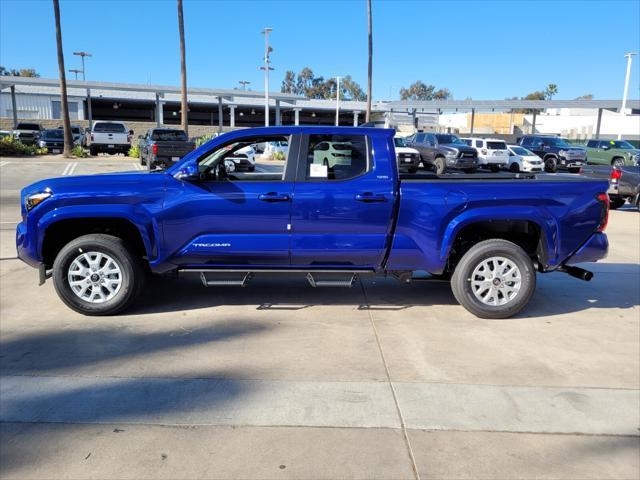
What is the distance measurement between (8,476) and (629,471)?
3.44 m

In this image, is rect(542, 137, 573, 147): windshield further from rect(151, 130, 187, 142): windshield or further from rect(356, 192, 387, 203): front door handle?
rect(356, 192, 387, 203): front door handle

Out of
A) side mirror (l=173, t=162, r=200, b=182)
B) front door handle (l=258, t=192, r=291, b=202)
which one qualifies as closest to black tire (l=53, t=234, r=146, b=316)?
side mirror (l=173, t=162, r=200, b=182)

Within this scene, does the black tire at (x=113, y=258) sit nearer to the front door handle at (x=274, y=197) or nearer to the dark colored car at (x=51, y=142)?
the front door handle at (x=274, y=197)

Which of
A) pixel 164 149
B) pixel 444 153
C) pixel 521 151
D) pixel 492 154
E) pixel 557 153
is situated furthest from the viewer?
Answer: pixel 557 153

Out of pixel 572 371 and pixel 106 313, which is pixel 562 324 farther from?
pixel 106 313

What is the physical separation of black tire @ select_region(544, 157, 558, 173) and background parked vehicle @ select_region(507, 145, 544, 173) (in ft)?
5.77

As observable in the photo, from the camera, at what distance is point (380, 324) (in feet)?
17.4

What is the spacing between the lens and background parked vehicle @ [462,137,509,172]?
26875 millimetres

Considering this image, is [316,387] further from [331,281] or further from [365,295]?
[365,295]

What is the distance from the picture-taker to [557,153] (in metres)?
28.2

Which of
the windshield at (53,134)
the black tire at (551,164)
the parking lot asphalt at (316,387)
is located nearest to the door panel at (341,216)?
the parking lot asphalt at (316,387)

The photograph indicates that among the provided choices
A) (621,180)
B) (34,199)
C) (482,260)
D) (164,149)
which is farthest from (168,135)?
(482,260)

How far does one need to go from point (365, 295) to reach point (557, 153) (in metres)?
25.6

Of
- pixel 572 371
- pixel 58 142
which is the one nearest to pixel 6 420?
pixel 572 371
